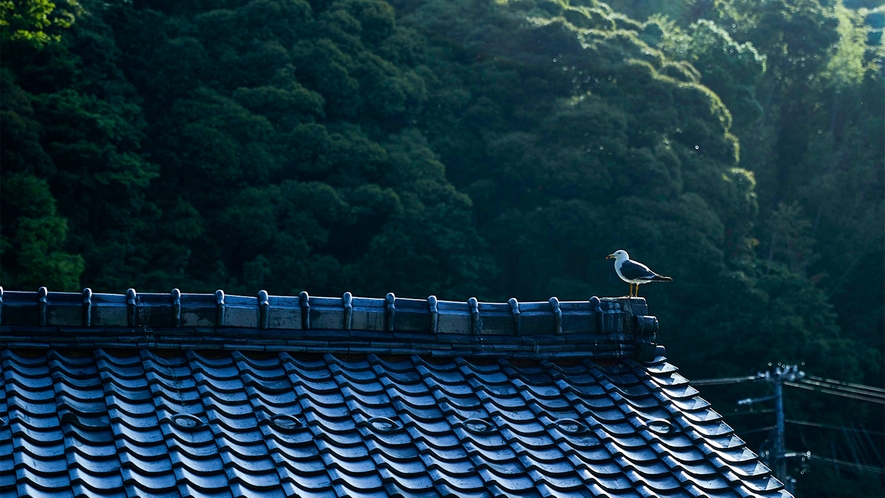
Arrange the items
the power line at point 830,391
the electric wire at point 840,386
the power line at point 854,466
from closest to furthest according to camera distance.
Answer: the power line at point 854,466, the power line at point 830,391, the electric wire at point 840,386

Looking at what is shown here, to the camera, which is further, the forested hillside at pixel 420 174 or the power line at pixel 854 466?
the power line at pixel 854 466

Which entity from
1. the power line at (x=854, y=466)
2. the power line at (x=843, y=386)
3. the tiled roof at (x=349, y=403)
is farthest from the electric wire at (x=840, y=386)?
the tiled roof at (x=349, y=403)

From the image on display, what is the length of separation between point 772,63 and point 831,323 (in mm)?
11422

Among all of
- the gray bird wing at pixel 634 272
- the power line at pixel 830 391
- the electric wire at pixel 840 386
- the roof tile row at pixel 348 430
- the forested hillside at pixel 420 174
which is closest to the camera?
the roof tile row at pixel 348 430

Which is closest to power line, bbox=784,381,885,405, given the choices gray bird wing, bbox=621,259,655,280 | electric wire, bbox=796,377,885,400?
electric wire, bbox=796,377,885,400

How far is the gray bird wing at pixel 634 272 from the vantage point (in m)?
8.00

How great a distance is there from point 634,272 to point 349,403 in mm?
3504

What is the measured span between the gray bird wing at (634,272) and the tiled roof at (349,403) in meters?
2.01

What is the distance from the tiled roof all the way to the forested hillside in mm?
17587

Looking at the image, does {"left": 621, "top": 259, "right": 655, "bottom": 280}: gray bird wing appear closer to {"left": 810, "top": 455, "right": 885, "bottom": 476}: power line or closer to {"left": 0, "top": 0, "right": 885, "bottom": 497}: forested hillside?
{"left": 0, "top": 0, "right": 885, "bottom": 497}: forested hillside

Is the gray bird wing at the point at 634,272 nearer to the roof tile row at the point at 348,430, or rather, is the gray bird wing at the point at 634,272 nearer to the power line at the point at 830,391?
the roof tile row at the point at 348,430

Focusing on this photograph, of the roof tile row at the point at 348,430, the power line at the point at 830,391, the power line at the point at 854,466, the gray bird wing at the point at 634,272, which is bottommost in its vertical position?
the power line at the point at 854,466

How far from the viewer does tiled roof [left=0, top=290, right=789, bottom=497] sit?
4566 mm

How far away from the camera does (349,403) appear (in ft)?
16.8
